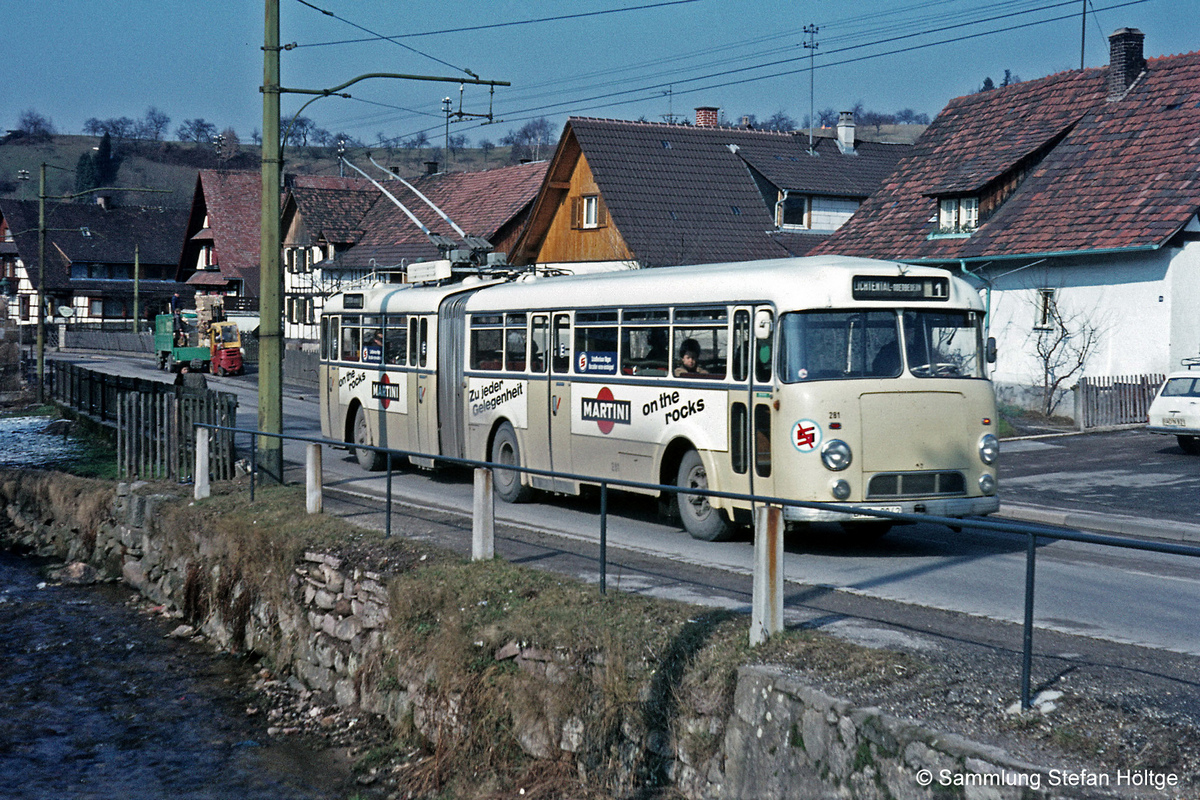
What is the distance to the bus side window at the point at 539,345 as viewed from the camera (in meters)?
15.7

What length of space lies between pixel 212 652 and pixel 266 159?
A: 607cm

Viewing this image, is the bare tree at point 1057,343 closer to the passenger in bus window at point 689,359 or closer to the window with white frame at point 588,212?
the window with white frame at point 588,212

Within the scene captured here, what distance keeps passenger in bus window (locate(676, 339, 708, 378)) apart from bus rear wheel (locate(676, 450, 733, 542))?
839 millimetres

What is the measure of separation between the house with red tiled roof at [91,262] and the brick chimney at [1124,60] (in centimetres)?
7316

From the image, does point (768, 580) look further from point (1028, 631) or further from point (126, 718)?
point (126, 718)

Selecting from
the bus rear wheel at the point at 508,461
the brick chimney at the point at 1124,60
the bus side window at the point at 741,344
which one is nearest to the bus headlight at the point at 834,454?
the bus side window at the point at 741,344

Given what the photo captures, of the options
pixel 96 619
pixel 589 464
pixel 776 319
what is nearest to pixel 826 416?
pixel 776 319

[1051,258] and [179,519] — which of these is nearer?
[179,519]

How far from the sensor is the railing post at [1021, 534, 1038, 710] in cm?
608

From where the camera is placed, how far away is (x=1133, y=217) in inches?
1094

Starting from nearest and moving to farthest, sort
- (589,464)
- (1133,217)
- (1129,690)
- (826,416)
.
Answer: (1129,690) → (826,416) → (589,464) → (1133,217)

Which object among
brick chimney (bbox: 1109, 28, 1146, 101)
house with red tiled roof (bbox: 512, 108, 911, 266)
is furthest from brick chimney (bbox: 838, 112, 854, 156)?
brick chimney (bbox: 1109, 28, 1146, 101)

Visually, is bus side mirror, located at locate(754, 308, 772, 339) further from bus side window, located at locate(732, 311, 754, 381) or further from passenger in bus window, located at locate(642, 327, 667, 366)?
passenger in bus window, located at locate(642, 327, 667, 366)

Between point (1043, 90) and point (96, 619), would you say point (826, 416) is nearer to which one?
point (96, 619)
